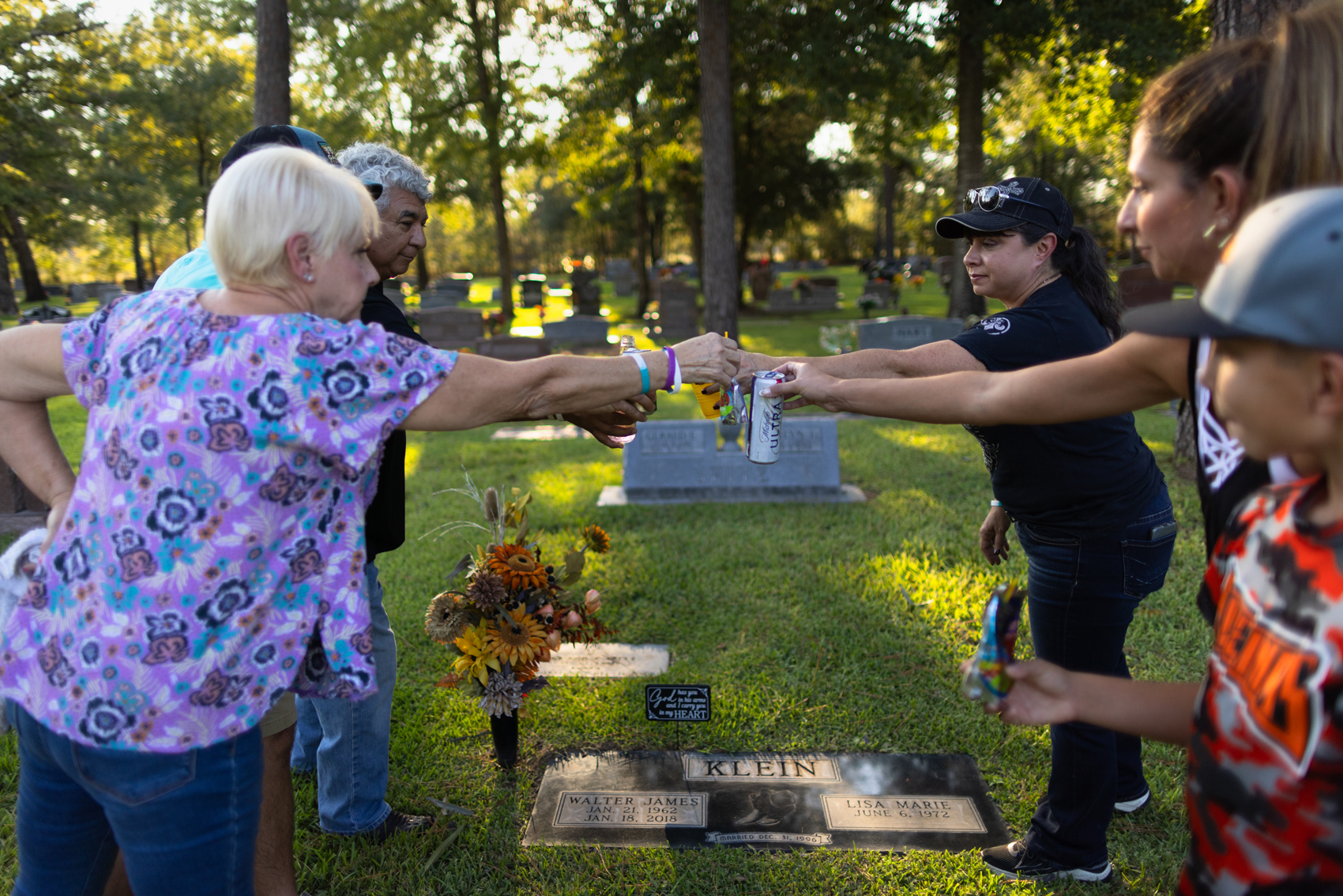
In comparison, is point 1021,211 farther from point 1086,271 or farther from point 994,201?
point 1086,271

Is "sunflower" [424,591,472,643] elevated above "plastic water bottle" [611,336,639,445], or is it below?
below

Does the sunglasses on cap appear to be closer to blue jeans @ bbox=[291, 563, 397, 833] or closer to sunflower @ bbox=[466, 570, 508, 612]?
sunflower @ bbox=[466, 570, 508, 612]

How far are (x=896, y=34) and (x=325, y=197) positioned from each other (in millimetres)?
16395

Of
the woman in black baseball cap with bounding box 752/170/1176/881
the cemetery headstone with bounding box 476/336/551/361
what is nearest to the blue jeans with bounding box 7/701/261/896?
the woman in black baseball cap with bounding box 752/170/1176/881

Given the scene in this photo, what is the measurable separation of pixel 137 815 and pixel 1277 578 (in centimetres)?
202

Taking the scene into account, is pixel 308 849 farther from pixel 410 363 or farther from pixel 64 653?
pixel 410 363

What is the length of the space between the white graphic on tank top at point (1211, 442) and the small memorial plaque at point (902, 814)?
2150 millimetres

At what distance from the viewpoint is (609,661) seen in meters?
4.63

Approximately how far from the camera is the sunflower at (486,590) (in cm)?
345

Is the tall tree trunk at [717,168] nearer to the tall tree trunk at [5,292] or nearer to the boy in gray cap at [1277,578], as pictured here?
the boy in gray cap at [1277,578]

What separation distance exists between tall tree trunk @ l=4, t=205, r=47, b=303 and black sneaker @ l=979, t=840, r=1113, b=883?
41.9 m

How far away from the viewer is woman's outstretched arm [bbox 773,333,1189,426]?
5.57 feet

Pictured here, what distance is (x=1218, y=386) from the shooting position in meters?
1.23

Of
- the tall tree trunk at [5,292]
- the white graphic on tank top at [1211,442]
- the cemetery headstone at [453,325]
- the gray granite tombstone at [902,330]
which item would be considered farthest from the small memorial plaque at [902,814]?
the tall tree trunk at [5,292]
